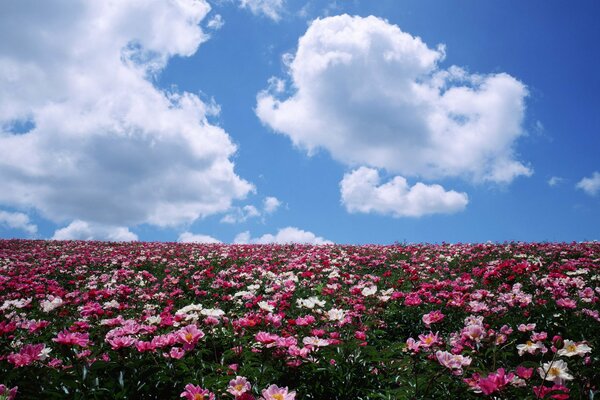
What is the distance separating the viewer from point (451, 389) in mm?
3533

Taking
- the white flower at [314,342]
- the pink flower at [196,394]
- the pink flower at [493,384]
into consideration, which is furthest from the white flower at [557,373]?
the pink flower at [196,394]

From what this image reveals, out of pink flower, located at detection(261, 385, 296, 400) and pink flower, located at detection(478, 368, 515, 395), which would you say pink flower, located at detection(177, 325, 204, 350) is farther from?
pink flower, located at detection(478, 368, 515, 395)

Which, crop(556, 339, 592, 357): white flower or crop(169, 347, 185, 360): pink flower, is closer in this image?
crop(556, 339, 592, 357): white flower

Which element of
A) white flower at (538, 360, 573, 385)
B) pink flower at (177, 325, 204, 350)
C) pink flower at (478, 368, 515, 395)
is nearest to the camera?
pink flower at (478, 368, 515, 395)

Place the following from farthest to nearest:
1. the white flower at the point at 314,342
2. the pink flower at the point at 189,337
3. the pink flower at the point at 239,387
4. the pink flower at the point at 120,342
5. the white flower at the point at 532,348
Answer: the white flower at the point at 314,342 → the white flower at the point at 532,348 → the pink flower at the point at 189,337 → the pink flower at the point at 120,342 → the pink flower at the point at 239,387

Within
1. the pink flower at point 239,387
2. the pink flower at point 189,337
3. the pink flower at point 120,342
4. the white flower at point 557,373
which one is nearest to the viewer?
the pink flower at point 239,387

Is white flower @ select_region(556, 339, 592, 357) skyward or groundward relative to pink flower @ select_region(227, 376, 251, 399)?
skyward

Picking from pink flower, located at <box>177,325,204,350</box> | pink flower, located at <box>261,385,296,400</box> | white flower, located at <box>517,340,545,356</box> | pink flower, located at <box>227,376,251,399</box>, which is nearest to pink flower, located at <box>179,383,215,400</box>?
pink flower, located at <box>227,376,251,399</box>

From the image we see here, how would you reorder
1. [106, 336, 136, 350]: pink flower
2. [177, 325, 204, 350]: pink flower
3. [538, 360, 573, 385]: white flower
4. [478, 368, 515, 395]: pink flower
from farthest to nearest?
1. [177, 325, 204, 350]: pink flower
2. [106, 336, 136, 350]: pink flower
3. [538, 360, 573, 385]: white flower
4. [478, 368, 515, 395]: pink flower

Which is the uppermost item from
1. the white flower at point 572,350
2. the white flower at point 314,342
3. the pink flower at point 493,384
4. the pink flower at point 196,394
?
the white flower at point 572,350

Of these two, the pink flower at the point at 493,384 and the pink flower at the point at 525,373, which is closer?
the pink flower at the point at 493,384

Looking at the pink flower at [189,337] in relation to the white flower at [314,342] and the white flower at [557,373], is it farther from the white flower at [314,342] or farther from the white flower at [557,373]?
the white flower at [557,373]

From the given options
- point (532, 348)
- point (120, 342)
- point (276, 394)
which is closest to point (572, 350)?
point (532, 348)

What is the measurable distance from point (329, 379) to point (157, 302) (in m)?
5.46
